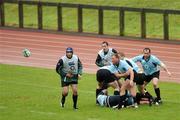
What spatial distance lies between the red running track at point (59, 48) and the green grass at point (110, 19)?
66.5 inches

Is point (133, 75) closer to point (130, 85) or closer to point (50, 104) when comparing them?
point (130, 85)

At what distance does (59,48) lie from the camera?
34.7 meters

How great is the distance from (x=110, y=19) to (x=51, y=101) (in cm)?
1942

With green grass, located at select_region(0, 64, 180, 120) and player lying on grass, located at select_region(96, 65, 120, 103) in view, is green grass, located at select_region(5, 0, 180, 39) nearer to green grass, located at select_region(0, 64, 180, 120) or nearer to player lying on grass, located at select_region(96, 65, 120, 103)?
green grass, located at select_region(0, 64, 180, 120)

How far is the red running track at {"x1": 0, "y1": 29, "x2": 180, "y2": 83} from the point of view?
30641 millimetres

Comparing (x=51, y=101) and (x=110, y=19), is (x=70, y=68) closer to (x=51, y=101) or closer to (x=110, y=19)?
(x=51, y=101)

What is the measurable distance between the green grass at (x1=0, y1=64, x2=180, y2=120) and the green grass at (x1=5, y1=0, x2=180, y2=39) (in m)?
10.7

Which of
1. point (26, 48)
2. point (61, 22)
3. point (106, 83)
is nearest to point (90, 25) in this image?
point (61, 22)

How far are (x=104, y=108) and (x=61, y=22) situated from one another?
68.4 feet

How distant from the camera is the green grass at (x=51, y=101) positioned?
59.8 feet

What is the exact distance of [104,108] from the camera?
1948cm

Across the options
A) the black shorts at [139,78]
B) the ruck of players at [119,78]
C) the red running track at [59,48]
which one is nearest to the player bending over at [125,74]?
the ruck of players at [119,78]

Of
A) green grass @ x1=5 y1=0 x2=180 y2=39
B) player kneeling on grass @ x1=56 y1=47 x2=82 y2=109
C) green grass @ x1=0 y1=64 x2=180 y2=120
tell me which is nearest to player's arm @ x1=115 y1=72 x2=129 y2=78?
green grass @ x1=0 y1=64 x2=180 y2=120

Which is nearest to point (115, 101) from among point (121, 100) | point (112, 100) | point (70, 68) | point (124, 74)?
point (112, 100)
